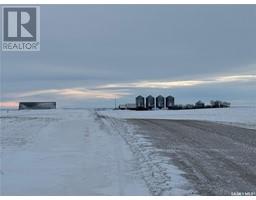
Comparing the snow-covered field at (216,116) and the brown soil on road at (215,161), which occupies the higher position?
the snow-covered field at (216,116)

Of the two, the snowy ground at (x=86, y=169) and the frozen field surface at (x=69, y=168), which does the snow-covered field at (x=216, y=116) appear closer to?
the frozen field surface at (x=69, y=168)

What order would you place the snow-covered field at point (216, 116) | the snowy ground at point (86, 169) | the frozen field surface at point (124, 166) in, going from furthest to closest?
the snow-covered field at point (216, 116)
the frozen field surface at point (124, 166)
the snowy ground at point (86, 169)

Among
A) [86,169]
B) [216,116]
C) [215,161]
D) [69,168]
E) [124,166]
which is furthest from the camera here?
[216,116]

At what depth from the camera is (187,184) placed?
10.6 m

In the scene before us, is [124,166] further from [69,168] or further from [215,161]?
[215,161]

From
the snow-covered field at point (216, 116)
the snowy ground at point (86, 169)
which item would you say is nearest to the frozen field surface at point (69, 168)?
the snowy ground at point (86, 169)

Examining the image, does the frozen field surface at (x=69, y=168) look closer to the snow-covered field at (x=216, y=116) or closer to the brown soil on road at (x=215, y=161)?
the brown soil on road at (x=215, y=161)

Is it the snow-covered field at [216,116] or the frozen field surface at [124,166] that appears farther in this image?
the snow-covered field at [216,116]

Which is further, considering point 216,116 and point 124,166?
point 216,116

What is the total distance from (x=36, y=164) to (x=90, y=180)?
2466 millimetres

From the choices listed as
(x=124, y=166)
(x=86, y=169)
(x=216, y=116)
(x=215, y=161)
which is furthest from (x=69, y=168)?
(x=216, y=116)

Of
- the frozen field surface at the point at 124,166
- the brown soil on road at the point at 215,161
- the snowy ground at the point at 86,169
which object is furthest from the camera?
the brown soil on road at the point at 215,161
